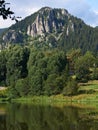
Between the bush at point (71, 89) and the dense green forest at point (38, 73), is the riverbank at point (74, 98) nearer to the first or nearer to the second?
the bush at point (71, 89)

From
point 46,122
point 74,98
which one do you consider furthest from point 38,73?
point 46,122

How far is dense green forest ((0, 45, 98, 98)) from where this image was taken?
97.1 m

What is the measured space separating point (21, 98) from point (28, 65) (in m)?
16.6

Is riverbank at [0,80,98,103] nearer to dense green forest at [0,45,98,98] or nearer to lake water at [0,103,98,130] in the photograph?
dense green forest at [0,45,98,98]

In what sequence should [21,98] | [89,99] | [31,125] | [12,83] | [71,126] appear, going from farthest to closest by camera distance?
1. [12,83]
2. [21,98]
3. [89,99]
4. [31,125]
5. [71,126]

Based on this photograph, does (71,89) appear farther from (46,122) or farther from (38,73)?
(46,122)

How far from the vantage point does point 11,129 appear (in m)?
46.2

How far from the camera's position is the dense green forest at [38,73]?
3821 inches

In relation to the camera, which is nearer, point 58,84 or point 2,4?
point 2,4

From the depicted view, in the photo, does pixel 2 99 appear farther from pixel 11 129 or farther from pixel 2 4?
pixel 2 4

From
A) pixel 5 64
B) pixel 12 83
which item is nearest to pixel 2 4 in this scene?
pixel 12 83

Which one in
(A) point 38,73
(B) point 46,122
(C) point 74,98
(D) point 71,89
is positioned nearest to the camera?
(B) point 46,122

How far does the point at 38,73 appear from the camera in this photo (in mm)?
103312

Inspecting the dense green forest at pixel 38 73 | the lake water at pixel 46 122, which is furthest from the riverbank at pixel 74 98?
the lake water at pixel 46 122
